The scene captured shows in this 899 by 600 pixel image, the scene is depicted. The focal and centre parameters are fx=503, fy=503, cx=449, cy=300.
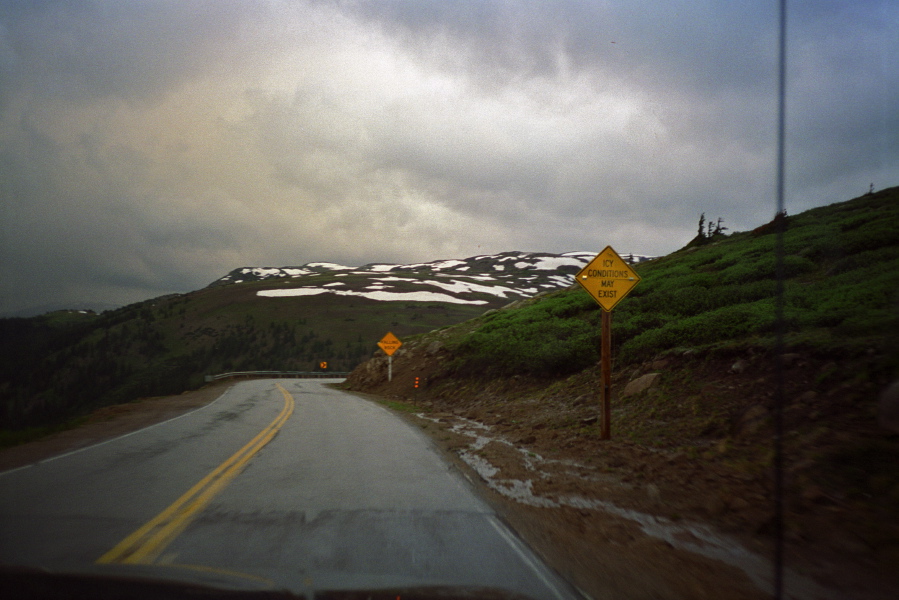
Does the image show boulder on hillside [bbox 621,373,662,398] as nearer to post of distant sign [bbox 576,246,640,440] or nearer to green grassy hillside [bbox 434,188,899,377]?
green grassy hillside [bbox 434,188,899,377]

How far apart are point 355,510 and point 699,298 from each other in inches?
546

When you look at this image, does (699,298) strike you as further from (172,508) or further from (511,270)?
(511,270)

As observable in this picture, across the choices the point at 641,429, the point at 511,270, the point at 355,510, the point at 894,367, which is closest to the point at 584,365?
the point at 641,429

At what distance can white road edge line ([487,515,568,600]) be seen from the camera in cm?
359

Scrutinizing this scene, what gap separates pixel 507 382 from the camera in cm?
1880

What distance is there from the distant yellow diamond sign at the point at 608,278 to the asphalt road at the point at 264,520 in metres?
4.34

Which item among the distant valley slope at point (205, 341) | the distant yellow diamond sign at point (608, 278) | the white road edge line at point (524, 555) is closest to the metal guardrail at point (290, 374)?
the distant valley slope at point (205, 341)

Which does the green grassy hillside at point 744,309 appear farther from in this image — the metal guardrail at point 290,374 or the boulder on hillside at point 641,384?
the metal guardrail at point 290,374

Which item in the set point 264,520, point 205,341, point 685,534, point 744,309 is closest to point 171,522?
point 264,520

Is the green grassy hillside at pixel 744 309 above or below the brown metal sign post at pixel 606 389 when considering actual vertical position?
above

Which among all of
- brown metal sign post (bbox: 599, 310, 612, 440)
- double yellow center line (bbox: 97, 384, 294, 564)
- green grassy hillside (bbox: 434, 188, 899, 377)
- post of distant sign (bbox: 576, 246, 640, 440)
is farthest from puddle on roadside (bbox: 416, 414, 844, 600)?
green grassy hillside (bbox: 434, 188, 899, 377)

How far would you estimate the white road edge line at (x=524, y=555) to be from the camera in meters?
3.59

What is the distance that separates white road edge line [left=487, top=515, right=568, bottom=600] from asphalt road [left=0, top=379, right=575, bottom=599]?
0.05 feet

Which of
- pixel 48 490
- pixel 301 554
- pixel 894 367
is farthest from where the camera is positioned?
pixel 894 367
